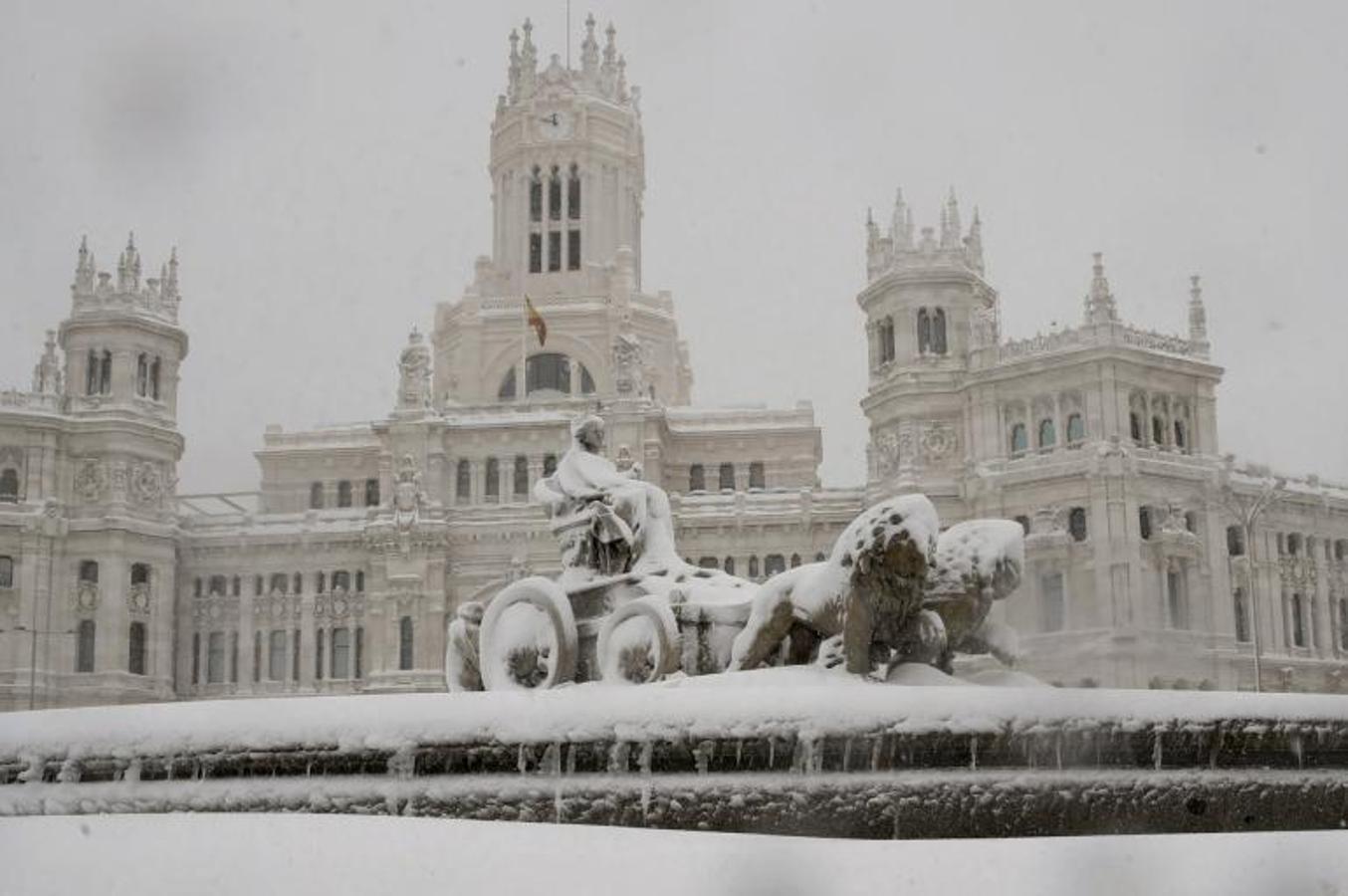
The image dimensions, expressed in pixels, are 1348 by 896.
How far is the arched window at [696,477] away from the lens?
69562 mm

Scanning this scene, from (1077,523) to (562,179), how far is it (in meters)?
33.7

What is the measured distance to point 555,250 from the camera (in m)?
80.8

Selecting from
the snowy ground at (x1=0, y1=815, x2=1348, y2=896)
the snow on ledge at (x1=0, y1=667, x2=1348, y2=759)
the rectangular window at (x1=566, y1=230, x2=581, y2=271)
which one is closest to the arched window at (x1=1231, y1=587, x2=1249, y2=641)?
the rectangular window at (x1=566, y1=230, x2=581, y2=271)

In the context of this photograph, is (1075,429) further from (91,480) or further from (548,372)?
(91,480)

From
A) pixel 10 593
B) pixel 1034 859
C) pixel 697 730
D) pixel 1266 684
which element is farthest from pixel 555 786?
pixel 10 593

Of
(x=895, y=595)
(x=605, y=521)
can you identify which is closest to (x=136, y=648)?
(x=605, y=521)

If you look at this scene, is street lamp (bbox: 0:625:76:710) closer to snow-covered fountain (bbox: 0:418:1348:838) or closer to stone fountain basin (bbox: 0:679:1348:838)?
snow-covered fountain (bbox: 0:418:1348:838)

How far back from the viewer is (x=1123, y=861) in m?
6.80

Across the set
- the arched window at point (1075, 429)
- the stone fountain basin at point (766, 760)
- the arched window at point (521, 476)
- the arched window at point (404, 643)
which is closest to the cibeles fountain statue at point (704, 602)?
the stone fountain basin at point (766, 760)

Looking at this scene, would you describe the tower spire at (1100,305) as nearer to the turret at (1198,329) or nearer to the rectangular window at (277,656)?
the turret at (1198,329)

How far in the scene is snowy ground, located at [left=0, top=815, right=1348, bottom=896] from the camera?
6.55 metres

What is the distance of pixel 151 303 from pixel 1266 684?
44839mm

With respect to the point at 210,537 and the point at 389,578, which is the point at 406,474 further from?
the point at 210,537

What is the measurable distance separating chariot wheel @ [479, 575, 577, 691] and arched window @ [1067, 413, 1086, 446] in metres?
49.2
